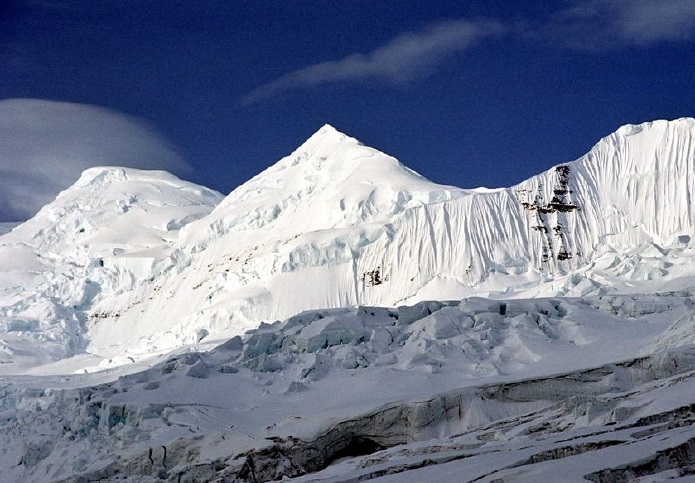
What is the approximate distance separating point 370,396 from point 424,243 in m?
41.7

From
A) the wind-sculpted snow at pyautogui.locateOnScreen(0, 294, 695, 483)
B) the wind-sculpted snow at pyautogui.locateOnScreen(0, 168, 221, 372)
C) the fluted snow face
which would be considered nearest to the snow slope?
the fluted snow face

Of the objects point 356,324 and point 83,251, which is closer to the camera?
point 356,324

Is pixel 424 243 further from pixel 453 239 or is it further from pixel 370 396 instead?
pixel 370 396

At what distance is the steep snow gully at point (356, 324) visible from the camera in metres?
18.8

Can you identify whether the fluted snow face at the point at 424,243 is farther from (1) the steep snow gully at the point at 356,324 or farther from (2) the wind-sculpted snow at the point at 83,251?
(2) the wind-sculpted snow at the point at 83,251

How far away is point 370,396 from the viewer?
932 inches

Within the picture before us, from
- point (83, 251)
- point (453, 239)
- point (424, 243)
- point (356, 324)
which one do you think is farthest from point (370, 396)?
point (83, 251)

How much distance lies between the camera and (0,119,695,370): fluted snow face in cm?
6025

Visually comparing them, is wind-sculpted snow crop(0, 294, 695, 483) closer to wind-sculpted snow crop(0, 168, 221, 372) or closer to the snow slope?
the snow slope

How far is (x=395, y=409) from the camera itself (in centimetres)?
2205

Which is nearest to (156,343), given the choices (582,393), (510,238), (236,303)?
(236,303)

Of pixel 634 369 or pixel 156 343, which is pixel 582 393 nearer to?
pixel 634 369

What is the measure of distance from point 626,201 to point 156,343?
31.0 meters

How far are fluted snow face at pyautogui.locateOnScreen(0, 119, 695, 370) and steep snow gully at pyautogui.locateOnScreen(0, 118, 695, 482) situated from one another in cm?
16
